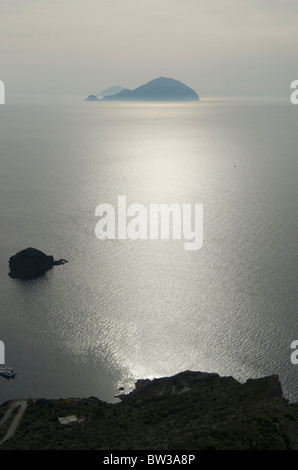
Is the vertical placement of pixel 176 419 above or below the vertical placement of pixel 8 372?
below

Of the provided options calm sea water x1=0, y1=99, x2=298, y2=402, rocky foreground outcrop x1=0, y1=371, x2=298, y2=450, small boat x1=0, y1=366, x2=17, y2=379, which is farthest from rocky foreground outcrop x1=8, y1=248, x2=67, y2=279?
rocky foreground outcrop x1=0, y1=371, x2=298, y2=450

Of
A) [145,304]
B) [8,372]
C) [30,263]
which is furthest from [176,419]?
[30,263]

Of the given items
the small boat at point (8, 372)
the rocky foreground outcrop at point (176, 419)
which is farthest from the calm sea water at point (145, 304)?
the rocky foreground outcrop at point (176, 419)

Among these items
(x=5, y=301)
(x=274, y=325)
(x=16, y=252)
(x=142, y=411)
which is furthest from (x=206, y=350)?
(x=16, y=252)

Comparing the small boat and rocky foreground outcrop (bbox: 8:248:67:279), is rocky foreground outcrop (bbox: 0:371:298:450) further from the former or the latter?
rocky foreground outcrop (bbox: 8:248:67:279)

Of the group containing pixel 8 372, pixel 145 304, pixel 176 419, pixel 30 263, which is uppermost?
pixel 30 263

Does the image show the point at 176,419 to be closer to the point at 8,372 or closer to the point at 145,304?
the point at 8,372
